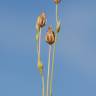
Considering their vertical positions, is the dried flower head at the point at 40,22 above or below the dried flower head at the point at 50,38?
above

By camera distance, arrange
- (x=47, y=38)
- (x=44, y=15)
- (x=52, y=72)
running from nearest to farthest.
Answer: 1. (x=52, y=72)
2. (x=47, y=38)
3. (x=44, y=15)

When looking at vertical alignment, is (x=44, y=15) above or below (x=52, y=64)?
above

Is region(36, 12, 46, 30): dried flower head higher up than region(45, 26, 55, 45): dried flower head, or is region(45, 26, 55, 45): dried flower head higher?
region(36, 12, 46, 30): dried flower head

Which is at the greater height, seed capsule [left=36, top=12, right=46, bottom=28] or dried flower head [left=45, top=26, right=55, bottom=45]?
seed capsule [left=36, top=12, right=46, bottom=28]

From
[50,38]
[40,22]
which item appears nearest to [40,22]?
[40,22]

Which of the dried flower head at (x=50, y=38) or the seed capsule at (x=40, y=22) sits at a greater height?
the seed capsule at (x=40, y=22)

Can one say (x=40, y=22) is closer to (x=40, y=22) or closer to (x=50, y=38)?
(x=40, y=22)

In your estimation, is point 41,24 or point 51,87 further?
point 41,24

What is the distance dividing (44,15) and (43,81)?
42 centimetres

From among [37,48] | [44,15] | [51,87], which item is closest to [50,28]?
[44,15]

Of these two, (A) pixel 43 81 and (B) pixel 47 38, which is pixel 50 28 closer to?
(B) pixel 47 38

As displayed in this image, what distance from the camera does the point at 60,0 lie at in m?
1.68

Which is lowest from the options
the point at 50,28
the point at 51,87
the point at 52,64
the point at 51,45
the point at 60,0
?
the point at 51,87

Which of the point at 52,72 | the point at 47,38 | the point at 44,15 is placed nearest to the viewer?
the point at 52,72
